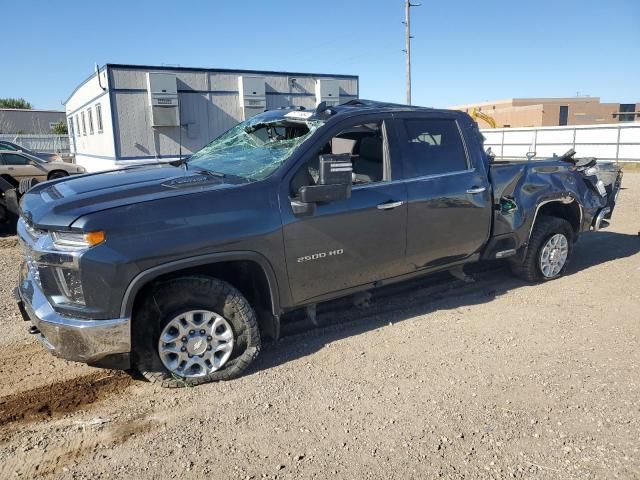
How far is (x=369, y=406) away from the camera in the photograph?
3.28m

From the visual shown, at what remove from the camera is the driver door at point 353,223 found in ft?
12.1

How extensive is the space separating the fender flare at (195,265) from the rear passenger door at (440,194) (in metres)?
1.38

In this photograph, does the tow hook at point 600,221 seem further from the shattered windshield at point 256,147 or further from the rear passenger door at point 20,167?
the rear passenger door at point 20,167

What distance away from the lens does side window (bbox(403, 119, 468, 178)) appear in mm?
4402

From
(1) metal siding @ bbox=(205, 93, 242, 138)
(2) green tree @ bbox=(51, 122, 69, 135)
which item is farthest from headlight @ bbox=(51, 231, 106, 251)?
(2) green tree @ bbox=(51, 122, 69, 135)

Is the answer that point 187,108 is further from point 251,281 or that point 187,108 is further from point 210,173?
point 251,281

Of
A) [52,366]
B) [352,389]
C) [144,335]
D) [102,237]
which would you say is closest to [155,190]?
[102,237]

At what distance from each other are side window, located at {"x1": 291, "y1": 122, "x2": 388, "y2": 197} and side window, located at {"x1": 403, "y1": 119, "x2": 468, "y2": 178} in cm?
24

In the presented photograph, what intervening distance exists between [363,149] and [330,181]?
0.91 meters

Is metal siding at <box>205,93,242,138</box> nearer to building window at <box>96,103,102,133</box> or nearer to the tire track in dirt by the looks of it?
building window at <box>96,103,102,133</box>

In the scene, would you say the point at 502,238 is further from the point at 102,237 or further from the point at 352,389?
the point at 102,237

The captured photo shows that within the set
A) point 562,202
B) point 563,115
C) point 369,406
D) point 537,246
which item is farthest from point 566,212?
point 563,115

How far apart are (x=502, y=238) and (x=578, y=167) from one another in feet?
5.63

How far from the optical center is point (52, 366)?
12.6 feet
